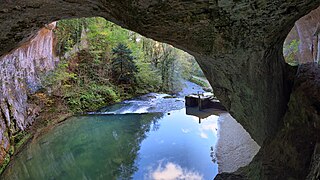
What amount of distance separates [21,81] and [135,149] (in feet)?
18.6

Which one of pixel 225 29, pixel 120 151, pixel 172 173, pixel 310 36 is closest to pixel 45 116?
pixel 120 151

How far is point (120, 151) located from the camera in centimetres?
819

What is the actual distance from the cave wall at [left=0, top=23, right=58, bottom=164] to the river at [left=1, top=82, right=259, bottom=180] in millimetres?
913

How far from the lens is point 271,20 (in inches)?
101

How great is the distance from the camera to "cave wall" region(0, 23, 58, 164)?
7.35m

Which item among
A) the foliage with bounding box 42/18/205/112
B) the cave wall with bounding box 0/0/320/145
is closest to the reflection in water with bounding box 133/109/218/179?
the cave wall with bounding box 0/0/320/145

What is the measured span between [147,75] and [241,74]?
50.0 ft

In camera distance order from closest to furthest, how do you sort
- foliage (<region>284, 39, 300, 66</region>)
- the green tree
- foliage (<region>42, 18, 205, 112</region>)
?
foliage (<region>284, 39, 300, 66</region>) → foliage (<region>42, 18, 205, 112</region>) → the green tree

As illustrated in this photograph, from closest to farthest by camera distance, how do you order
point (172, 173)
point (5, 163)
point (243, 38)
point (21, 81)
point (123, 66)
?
1. point (243, 38)
2. point (5, 163)
3. point (172, 173)
4. point (21, 81)
5. point (123, 66)

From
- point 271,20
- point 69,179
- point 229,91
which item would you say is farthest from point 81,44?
point 271,20

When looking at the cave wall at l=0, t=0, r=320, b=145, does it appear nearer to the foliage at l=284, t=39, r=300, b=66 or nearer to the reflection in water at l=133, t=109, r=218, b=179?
the reflection in water at l=133, t=109, r=218, b=179

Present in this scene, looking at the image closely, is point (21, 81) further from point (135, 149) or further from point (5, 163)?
point (135, 149)

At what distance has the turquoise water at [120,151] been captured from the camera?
6680mm

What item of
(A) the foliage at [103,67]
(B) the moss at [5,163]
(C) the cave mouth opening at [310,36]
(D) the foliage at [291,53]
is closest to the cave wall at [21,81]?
(B) the moss at [5,163]
